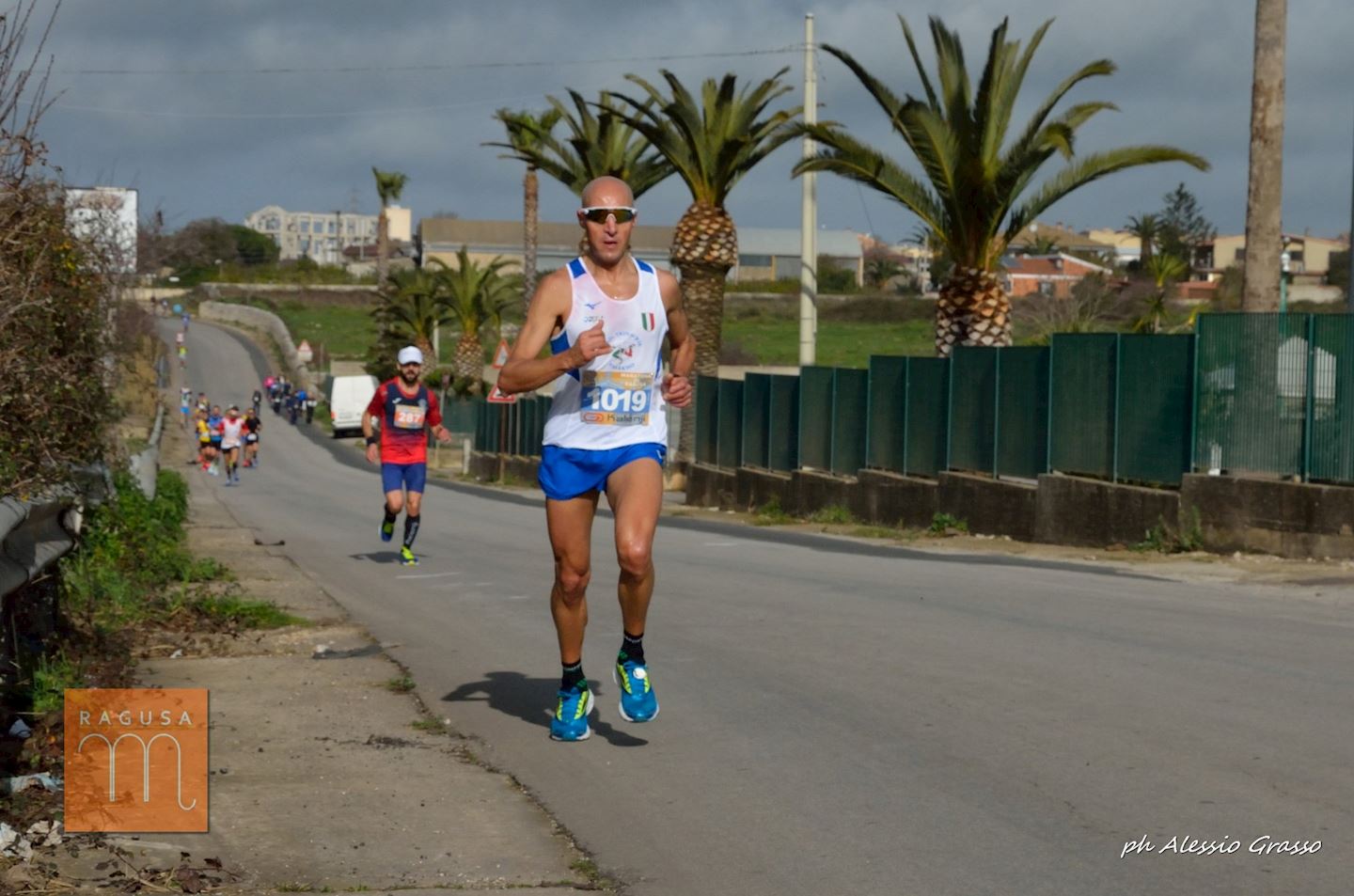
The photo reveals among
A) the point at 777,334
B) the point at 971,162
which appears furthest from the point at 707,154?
the point at 777,334

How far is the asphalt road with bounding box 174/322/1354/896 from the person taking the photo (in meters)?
→ 5.32

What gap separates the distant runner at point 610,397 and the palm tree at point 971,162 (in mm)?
16483

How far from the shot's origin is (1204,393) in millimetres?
16938

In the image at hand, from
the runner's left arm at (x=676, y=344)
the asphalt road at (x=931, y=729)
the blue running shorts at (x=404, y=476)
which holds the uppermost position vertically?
the runner's left arm at (x=676, y=344)

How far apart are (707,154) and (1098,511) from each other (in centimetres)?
1870

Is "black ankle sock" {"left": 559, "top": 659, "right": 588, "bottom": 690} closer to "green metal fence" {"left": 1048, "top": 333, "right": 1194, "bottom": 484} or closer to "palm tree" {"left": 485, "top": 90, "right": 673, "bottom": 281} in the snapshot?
"green metal fence" {"left": 1048, "top": 333, "right": 1194, "bottom": 484}

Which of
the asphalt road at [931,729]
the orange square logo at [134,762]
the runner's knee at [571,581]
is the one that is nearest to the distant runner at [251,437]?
the asphalt road at [931,729]

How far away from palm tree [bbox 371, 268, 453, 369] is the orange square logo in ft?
219

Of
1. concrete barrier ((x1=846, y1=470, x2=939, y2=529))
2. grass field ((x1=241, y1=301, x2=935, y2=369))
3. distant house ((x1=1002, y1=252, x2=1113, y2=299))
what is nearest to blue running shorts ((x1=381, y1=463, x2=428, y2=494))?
concrete barrier ((x1=846, y1=470, x2=939, y2=529))

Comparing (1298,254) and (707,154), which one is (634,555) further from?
(1298,254)

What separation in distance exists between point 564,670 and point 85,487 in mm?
4382

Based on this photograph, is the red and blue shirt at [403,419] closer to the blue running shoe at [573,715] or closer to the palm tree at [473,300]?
the blue running shoe at [573,715]

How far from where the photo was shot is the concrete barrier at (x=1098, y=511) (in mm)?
16891

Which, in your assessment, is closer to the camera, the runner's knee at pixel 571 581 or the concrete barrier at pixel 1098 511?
the runner's knee at pixel 571 581
